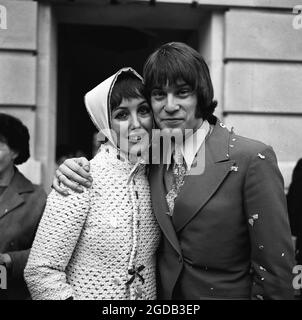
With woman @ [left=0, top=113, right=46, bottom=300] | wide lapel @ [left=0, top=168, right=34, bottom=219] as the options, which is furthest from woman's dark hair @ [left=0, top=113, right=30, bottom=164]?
wide lapel @ [left=0, top=168, right=34, bottom=219]

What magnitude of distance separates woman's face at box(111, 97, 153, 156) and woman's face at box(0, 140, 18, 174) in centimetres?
136

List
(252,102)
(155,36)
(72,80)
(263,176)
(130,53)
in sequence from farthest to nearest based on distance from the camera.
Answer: (72,80), (130,53), (155,36), (252,102), (263,176)

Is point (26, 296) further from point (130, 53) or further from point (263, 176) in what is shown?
point (130, 53)

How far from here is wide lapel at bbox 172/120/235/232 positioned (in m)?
2.29

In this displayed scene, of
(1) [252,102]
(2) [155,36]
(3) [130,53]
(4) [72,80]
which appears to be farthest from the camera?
(4) [72,80]

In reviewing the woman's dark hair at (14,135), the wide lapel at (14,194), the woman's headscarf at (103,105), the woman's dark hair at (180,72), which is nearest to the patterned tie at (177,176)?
the woman's dark hair at (180,72)

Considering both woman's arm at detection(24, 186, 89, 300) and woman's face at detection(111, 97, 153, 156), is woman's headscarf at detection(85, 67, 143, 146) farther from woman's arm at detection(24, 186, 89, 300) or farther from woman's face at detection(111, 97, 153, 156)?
woman's arm at detection(24, 186, 89, 300)

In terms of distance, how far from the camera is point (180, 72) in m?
2.36

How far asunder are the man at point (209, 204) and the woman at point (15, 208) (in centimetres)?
103

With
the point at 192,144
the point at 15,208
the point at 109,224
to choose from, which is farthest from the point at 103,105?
the point at 15,208

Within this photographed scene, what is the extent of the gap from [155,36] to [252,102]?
7.58 feet

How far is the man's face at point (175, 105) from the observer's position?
7.77 feet
